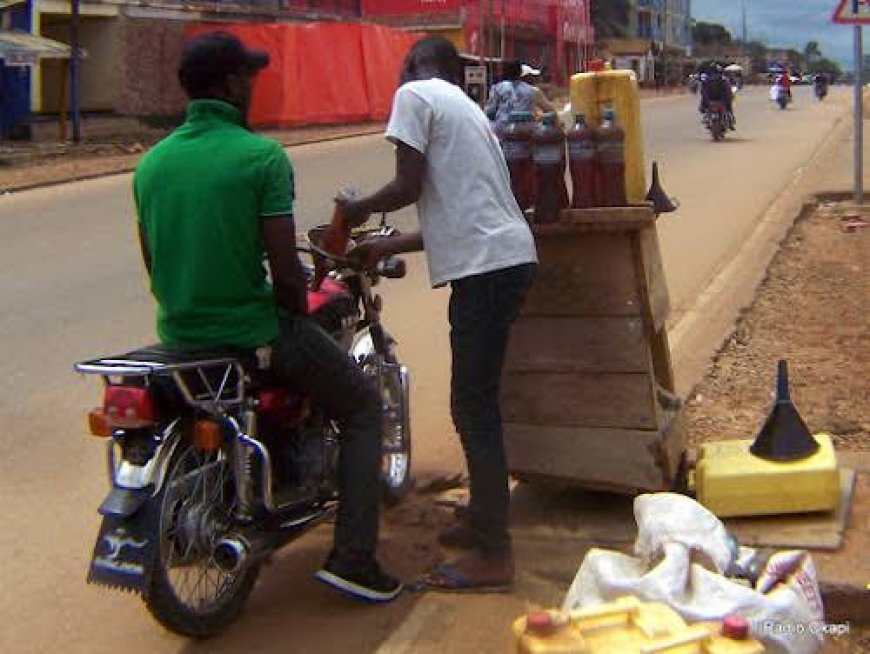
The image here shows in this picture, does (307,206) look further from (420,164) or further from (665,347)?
(420,164)

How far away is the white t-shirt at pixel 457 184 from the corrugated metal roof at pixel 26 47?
18985 millimetres

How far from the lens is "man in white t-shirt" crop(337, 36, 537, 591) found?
3.90 m

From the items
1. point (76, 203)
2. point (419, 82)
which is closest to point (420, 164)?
point (419, 82)

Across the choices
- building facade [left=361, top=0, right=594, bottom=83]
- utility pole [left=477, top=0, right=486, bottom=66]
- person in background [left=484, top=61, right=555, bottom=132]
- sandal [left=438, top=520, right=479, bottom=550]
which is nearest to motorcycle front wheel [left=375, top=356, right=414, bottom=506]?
sandal [left=438, top=520, right=479, bottom=550]

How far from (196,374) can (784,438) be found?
6.86 ft

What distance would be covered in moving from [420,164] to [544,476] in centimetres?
146

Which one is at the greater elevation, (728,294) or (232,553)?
(728,294)

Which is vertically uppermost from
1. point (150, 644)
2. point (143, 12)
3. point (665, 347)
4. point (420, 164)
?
point (143, 12)

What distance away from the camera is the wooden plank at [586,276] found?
4.55m

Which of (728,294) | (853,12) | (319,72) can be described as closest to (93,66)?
(319,72)

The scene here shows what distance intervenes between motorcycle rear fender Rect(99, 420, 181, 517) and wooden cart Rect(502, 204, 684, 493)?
1.57 metres

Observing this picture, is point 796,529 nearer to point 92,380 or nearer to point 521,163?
point 521,163

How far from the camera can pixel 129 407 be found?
3553 millimetres

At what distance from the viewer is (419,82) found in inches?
154
